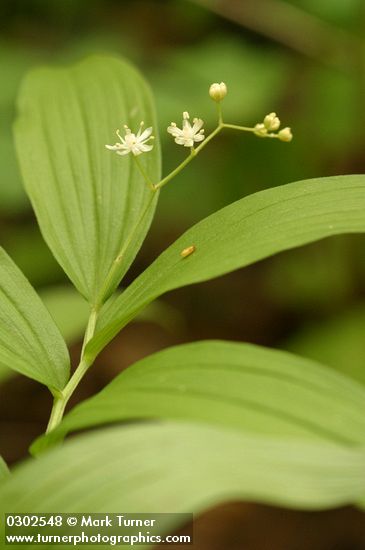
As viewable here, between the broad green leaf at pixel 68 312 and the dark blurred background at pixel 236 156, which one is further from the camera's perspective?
the dark blurred background at pixel 236 156

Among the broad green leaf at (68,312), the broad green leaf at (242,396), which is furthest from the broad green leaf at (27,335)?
the broad green leaf at (68,312)

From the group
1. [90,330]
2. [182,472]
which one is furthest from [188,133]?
[182,472]

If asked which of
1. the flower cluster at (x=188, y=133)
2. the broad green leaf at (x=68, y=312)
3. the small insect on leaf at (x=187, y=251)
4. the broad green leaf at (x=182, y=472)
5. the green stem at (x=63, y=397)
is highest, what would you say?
the broad green leaf at (x=68, y=312)

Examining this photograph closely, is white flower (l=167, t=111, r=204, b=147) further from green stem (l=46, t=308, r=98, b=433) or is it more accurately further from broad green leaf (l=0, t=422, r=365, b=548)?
broad green leaf (l=0, t=422, r=365, b=548)

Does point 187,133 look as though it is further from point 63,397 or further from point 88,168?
point 63,397

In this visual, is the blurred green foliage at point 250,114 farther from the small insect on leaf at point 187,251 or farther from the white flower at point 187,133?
the small insect on leaf at point 187,251

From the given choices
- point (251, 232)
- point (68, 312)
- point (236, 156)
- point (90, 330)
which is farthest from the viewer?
point (236, 156)

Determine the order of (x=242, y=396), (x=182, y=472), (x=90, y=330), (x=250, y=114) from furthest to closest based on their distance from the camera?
(x=250, y=114), (x=90, y=330), (x=242, y=396), (x=182, y=472)
